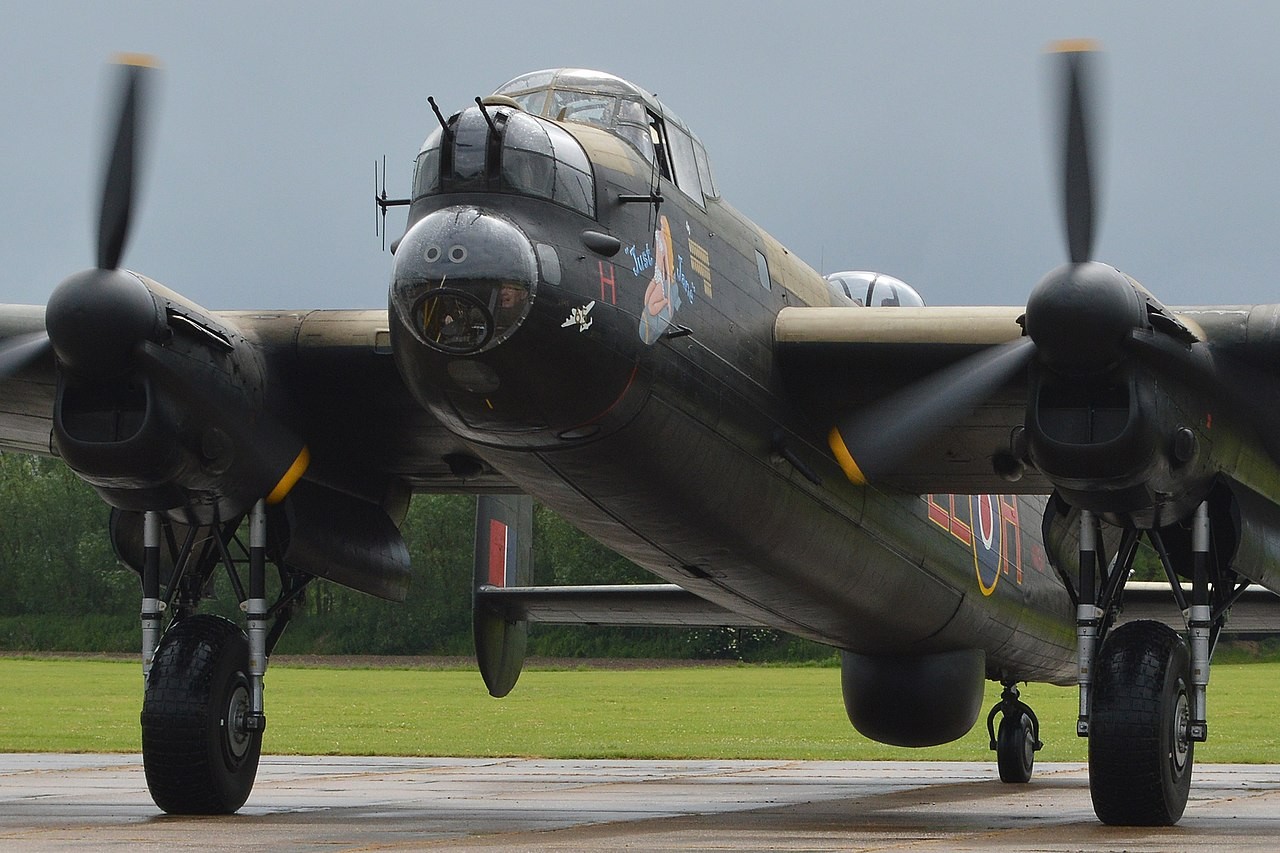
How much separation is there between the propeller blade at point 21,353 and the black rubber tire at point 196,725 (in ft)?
7.45

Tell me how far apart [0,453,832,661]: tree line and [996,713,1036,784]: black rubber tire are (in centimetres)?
5291

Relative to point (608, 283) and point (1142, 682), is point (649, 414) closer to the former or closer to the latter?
point (608, 283)

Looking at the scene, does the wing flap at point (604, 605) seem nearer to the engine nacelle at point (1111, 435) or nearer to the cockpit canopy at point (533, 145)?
the engine nacelle at point (1111, 435)

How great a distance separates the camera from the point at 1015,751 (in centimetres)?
1938

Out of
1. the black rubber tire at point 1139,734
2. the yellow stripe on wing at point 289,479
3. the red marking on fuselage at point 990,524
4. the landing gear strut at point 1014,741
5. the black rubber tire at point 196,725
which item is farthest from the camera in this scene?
the landing gear strut at point 1014,741

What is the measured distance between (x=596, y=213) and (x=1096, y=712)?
477 centimetres

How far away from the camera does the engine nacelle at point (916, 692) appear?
16.5 metres

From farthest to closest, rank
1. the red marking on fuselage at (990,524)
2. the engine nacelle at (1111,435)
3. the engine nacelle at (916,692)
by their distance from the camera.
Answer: the engine nacelle at (916,692) < the red marking on fuselage at (990,524) < the engine nacelle at (1111,435)

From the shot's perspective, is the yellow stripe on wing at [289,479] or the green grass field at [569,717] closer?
the yellow stripe on wing at [289,479]

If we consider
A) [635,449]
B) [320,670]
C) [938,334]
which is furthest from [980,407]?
[320,670]

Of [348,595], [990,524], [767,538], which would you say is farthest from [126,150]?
[348,595]

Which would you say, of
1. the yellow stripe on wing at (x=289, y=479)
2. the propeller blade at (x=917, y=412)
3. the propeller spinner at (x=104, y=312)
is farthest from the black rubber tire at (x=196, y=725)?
the propeller blade at (x=917, y=412)

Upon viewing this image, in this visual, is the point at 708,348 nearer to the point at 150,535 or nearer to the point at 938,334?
the point at 938,334

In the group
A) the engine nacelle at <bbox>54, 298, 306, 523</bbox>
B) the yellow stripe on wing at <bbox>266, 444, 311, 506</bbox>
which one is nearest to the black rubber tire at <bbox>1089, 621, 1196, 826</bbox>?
the yellow stripe on wing at <bbox>266, 444, 311, 506</bbox>
